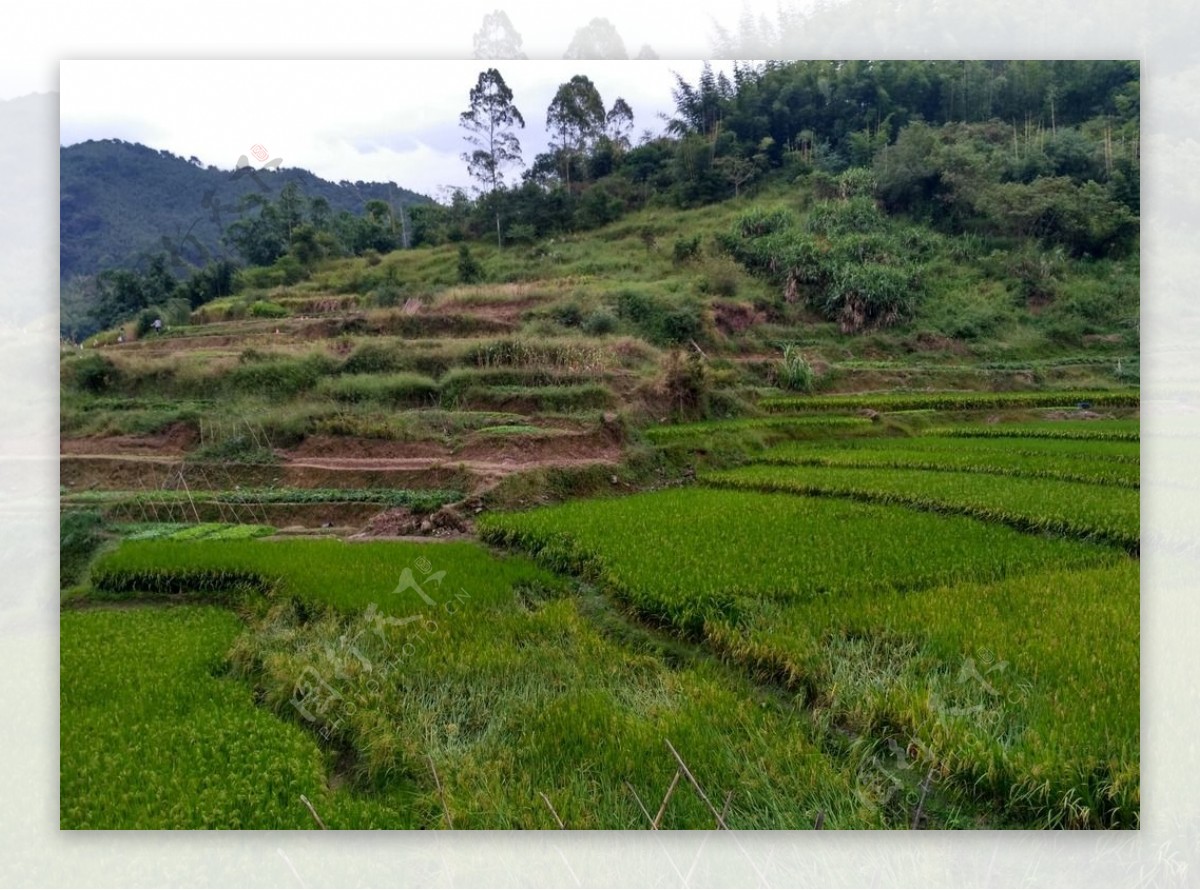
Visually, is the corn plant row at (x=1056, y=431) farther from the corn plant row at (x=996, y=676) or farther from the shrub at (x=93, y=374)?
the shrub at (x=93, y=374)

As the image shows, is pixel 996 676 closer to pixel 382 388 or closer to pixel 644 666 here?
pixel 644 666

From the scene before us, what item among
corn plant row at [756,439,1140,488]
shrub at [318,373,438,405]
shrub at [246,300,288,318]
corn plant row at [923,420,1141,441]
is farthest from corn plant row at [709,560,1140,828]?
shrub at [246,300,288,318]

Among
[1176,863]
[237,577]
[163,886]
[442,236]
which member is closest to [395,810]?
[163,886]

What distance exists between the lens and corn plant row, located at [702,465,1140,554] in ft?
14.6

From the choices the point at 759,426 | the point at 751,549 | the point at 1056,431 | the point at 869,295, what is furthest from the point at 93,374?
the point at 1056,431

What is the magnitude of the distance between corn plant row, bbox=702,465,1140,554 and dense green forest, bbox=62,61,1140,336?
1.27m

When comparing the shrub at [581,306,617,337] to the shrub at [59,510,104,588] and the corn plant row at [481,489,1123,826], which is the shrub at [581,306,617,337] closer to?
the corn plant row at [481,489,1123,826]

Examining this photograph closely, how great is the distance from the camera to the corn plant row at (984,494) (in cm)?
446

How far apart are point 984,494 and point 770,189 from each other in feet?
9.62

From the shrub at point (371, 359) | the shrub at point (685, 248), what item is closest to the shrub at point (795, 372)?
the shrub at point (685, 248)

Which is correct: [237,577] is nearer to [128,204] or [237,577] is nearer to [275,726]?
[275,726]

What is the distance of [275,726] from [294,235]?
392 centimetres

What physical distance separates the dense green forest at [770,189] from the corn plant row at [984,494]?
127 cm

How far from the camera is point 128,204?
4.52 meters
